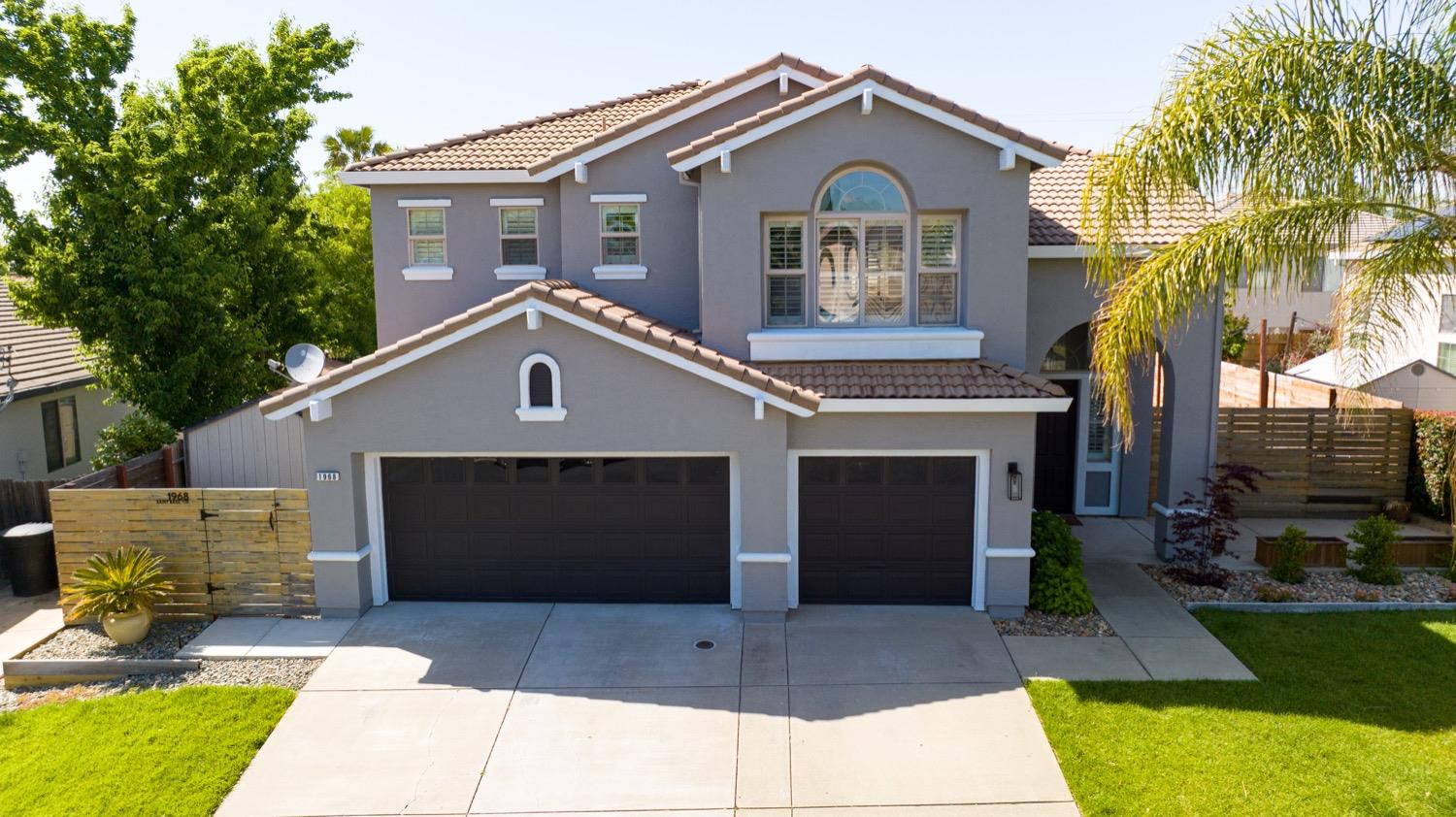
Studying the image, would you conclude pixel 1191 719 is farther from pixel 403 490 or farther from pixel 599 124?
pixel 599 124

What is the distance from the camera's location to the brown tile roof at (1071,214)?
538 inches

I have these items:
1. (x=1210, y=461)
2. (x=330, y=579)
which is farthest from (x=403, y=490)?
(x=1210, y=461)

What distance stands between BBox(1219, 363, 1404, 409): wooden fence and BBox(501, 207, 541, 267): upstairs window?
1229 centimetres

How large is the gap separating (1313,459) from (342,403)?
15.7 metres

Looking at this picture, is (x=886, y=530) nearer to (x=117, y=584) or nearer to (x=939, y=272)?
(x=939, y=272)

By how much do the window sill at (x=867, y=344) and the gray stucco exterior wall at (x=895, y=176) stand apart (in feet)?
0.90

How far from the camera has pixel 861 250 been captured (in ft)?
41.8

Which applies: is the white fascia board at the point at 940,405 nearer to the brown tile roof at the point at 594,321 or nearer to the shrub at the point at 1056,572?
the brown tile roof at the point at 594,321

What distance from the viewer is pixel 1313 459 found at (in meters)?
16.2

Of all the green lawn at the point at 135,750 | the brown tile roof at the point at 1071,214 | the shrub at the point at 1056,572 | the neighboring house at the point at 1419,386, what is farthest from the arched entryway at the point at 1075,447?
the green lawn at the point at 135,750

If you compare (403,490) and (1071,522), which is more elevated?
(403,490)

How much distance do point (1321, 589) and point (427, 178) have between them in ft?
47.0

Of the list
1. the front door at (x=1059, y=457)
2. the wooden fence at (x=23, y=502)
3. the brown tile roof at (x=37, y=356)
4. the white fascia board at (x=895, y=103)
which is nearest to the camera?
the white fascia board at (x=895, y=103)

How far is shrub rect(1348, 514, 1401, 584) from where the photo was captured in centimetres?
1298
